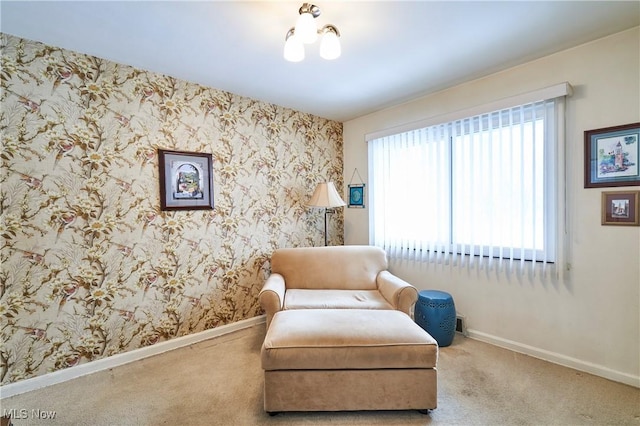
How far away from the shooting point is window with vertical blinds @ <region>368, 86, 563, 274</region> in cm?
218

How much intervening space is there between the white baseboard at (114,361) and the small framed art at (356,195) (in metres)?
1.76

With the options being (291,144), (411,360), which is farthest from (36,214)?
(411,360)

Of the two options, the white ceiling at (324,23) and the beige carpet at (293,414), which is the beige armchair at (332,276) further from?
the white ceiling at (324,23)

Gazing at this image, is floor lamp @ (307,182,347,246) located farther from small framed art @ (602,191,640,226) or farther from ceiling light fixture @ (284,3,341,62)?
small framed art @ (602,191,640,226)

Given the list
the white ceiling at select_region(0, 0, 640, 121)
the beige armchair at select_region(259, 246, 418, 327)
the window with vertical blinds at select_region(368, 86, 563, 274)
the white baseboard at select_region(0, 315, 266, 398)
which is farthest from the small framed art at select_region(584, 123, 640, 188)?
the white baseboard at select_region(0, 315, 266, 398)

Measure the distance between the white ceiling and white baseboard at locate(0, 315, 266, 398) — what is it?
2192 mm

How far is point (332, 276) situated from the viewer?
2.74 meters

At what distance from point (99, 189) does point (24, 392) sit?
1.36 m

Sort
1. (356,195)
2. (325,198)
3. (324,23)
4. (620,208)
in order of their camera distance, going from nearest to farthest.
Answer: (324,23), (620,208), (325,198), (356,195)

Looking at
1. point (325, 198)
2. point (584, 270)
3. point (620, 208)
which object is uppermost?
point (325, 198)

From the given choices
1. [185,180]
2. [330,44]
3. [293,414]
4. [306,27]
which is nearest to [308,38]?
[306,27]

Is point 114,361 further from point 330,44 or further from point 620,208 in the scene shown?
point 620,208

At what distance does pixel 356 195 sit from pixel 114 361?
2768 mm

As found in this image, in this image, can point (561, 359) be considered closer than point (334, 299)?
Yes
